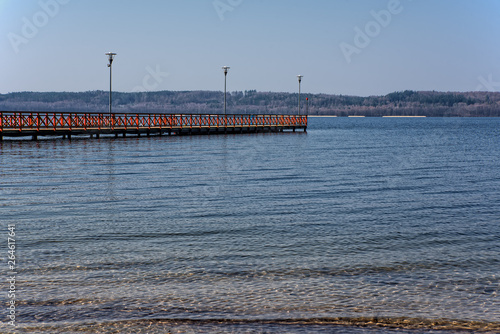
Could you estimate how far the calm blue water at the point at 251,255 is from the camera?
21.5 ft

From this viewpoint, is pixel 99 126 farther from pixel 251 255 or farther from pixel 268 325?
pixel 268 325

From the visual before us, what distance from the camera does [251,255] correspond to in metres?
9.31

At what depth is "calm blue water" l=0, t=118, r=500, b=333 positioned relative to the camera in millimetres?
6551

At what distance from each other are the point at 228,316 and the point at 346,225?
19.8 ft

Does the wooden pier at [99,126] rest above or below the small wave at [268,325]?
above

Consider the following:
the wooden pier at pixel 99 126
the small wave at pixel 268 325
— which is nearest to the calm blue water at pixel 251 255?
the small wave at pixel 268 325

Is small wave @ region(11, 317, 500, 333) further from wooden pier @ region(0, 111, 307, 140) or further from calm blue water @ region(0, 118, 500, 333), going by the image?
wooden pier @ region(0, 111, 307, 140)

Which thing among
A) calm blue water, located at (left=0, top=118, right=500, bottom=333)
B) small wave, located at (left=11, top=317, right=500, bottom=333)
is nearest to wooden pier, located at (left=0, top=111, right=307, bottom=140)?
calm blue water, located at (left=0, top=118, right=500, bottom=333)

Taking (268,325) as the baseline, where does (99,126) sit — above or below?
above

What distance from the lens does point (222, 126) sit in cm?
6575


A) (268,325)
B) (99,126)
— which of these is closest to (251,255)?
(268,325)

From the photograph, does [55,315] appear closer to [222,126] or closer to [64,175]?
[64,175]

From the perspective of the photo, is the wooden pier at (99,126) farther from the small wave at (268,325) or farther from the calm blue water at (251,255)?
the small wave at (268,325)

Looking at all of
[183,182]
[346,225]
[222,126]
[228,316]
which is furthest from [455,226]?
[222,126]
